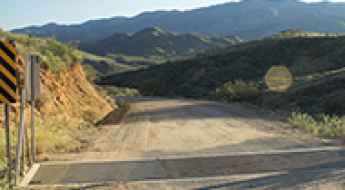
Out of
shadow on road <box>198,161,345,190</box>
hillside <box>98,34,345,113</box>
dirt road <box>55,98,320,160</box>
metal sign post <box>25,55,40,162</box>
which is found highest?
metal sign post <box>25,55,40,162</box>

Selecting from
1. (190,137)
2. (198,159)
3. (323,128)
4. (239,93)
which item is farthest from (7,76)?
(239,93)

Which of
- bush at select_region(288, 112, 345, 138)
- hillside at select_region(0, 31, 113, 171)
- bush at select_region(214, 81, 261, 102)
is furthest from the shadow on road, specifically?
bush at select_region(214, 81, 261, 102)

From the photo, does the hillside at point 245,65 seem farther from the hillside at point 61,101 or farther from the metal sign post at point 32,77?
the metal sign post at point 32,77

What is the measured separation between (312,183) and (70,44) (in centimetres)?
2112

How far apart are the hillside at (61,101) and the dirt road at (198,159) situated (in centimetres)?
85

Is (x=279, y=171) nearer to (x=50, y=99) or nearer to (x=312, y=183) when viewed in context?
(x=312, y=183)

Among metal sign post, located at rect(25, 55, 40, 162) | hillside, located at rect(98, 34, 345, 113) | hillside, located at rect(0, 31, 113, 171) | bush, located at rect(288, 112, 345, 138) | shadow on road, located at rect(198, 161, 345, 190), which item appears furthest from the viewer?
hillside, located at rect(98, 34, 345, 113)

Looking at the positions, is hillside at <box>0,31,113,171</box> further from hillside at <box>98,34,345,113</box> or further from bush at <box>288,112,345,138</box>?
hillside at <box>98,34,345,113</box>

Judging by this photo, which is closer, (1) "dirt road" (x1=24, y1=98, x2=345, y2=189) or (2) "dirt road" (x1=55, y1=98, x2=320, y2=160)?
(1) "dirt road" (x1=24, y1=98, x2=345, y2=189)

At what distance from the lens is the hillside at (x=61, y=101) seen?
1480cm

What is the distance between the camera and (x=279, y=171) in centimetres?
1039

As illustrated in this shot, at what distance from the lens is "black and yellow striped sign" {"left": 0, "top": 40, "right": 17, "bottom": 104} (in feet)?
31.3

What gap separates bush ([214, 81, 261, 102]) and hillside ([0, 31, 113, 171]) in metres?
12.0

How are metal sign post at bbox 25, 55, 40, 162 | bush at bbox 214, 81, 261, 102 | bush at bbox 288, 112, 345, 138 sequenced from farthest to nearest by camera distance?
bush at bbox 214, 81, 261, 102
bush at bbox 288, 112, 345, 138
metal sign post at bbox 25, 55, 40, 162
